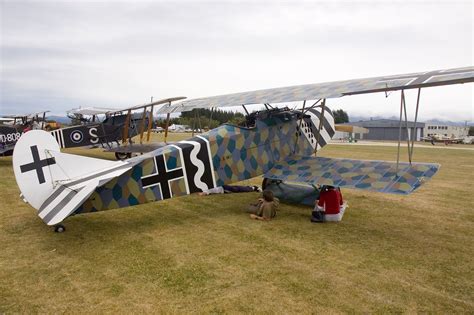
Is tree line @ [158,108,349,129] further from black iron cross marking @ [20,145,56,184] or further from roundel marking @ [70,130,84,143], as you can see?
roundel marking @ [70,130,84,143]

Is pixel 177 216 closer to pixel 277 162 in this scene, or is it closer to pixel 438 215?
pixel 277 162

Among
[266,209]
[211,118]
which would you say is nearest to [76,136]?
[211,118]

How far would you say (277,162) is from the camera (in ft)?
23.2

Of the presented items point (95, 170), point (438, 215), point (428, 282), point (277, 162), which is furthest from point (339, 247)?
point (95, 170)

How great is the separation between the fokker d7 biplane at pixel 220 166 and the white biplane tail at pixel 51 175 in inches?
0.5

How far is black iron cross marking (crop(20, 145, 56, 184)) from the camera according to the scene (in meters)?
4.69

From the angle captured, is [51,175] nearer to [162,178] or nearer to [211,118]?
[162,178]

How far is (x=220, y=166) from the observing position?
625 cm

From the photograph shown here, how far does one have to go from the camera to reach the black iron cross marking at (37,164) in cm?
469

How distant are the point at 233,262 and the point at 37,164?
3036mm

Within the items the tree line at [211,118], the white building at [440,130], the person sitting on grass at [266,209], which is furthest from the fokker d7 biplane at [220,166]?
the white building at [440,130]

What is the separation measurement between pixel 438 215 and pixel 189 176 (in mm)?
4902

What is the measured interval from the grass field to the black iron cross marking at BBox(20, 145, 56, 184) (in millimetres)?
934

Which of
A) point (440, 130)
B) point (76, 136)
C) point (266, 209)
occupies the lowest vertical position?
point (440, 130)
